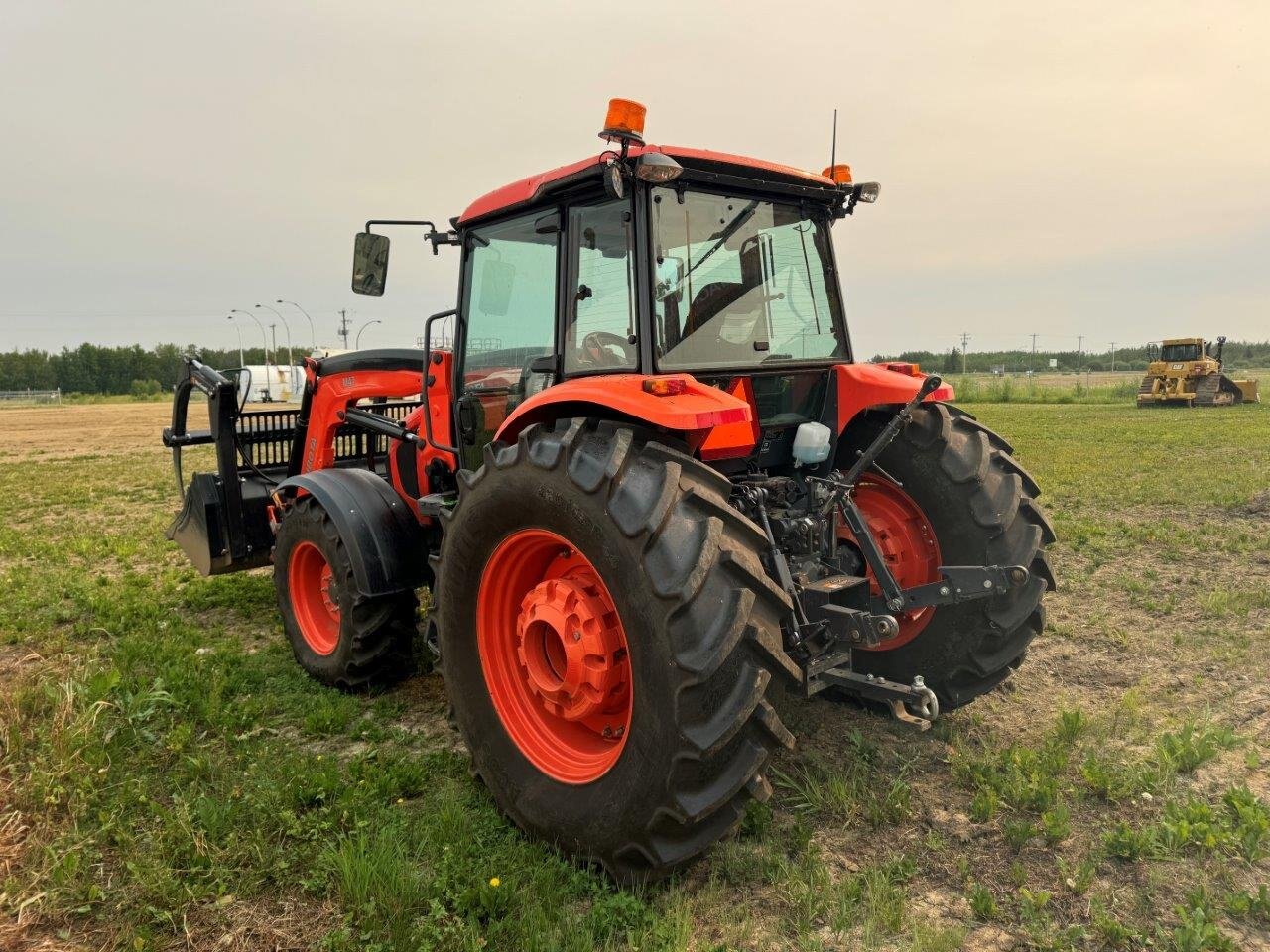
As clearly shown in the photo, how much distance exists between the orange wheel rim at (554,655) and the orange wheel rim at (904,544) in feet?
4.86

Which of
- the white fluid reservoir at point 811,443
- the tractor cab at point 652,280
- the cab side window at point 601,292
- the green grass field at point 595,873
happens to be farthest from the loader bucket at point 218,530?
the white fluid reservoir at point 811,443

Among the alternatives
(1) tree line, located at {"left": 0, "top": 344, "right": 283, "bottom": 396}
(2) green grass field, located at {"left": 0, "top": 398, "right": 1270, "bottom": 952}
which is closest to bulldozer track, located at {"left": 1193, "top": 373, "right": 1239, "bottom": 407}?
(2) green grass field, located at {"left": 0, "top": 398, "right": 1270, "bottom": 952}

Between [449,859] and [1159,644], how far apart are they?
434 cm

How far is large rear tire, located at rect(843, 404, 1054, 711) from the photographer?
12.0ft

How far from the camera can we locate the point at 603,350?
349cm

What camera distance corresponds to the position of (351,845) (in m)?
2.90

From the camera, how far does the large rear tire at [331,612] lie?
438 centimetres

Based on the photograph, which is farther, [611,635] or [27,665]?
[27,665]

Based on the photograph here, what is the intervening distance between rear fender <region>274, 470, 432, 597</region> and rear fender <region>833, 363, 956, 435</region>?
2.37 m

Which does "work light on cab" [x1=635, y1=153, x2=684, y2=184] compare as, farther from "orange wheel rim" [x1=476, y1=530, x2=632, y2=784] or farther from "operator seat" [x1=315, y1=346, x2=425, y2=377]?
"operator seat" [x1=315, y1=346, x2=425, y2=377]

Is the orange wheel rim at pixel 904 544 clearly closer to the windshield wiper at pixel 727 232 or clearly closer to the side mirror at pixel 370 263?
the windshield wiper at pixel 727 232

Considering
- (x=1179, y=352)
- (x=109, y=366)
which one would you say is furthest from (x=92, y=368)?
(x=1179, y=352)

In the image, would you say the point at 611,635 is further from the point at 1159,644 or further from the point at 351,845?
the point at 1159,644

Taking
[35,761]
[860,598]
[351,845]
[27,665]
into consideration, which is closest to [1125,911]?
[860,598]
